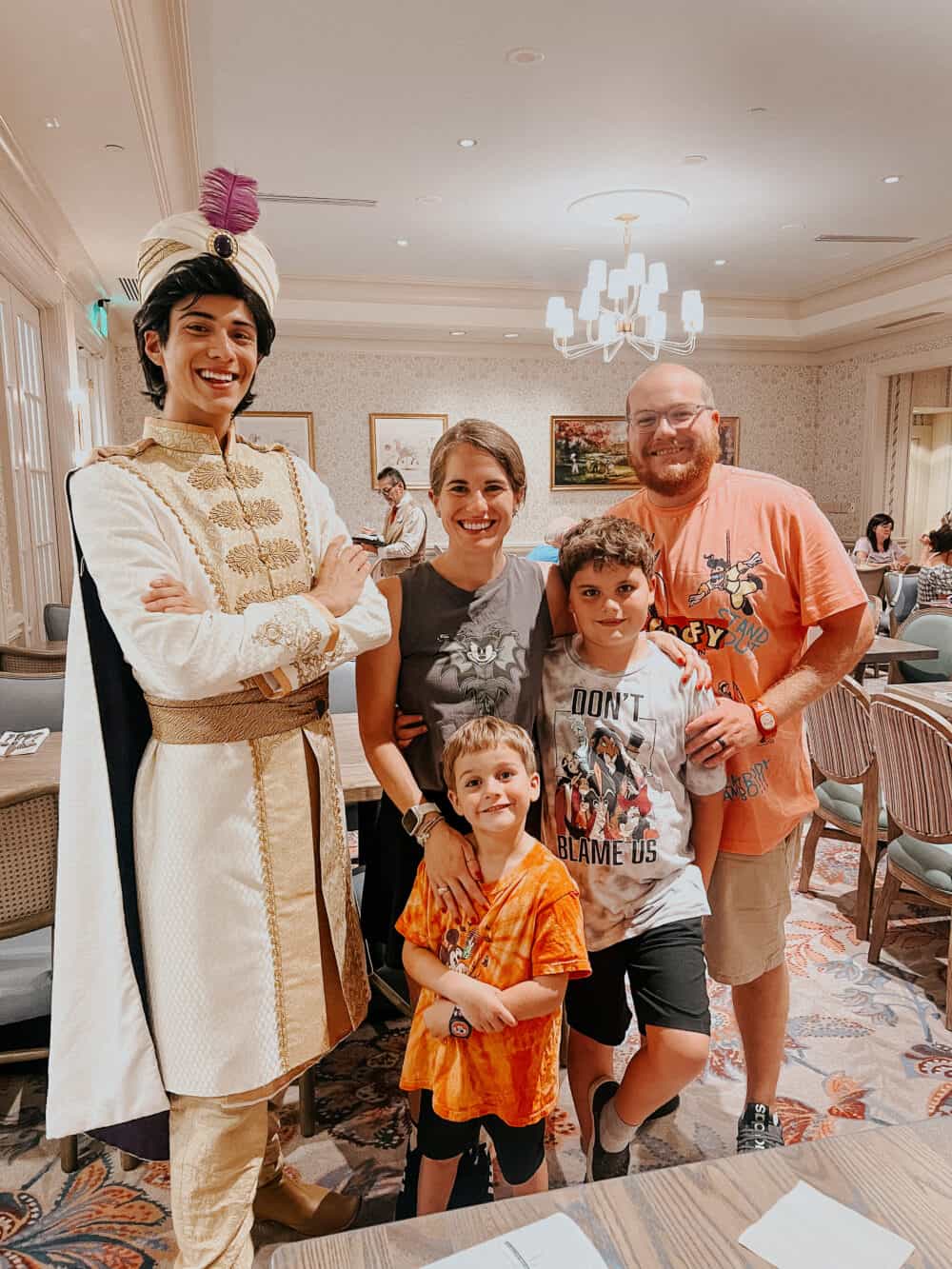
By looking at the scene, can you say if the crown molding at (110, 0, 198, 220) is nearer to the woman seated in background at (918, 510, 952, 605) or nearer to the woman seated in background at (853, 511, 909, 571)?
the woman seated in background at (918, 510, 952, 605)

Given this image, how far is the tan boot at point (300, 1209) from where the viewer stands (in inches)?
70.8

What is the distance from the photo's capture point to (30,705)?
302 centimetres

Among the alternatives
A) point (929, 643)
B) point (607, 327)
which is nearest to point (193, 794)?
point (929, 643)

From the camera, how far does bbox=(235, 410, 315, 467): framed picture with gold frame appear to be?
30.4ft

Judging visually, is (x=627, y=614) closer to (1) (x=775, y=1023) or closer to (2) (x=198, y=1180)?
(1) (x=775, y=1023)

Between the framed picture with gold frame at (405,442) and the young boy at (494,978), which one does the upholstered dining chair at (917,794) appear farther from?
the framed picture with gold frame at (405,442)

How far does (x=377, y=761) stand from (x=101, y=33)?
261 centimetres

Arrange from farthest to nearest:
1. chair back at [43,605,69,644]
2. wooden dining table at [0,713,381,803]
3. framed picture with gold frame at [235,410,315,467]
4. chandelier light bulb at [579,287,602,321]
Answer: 1. framed picture with gold frame at [235,410,315,467]
2. chandelier light bulb at [579,287,602,321]
3. chair back at [43,605,69,644]
4. wooden dining table at [0,713,381,803]

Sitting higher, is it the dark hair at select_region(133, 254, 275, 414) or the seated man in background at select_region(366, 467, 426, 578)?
the dark hair at select_region(133, 254, 275, 414)

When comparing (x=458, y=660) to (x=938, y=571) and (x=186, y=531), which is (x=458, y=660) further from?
(x=938, y=571)

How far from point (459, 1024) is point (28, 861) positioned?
0.96 m

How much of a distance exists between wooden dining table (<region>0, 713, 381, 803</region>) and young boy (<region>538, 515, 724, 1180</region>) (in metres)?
0.61

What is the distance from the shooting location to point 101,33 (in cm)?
283

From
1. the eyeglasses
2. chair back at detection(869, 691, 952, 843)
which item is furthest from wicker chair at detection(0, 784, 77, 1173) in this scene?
chair back at detection(869, 691, 952, 843)
